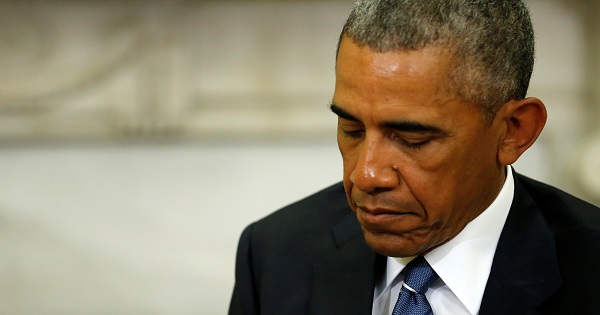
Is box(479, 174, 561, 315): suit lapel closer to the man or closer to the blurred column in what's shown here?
the man

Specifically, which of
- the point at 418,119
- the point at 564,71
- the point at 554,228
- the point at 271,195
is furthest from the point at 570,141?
the point at 418,119

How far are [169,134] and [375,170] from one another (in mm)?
1002

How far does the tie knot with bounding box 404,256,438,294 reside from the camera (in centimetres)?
118

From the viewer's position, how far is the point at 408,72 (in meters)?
1.01

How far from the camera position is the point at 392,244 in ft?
3.61

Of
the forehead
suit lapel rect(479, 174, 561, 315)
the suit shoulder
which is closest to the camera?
the forehead

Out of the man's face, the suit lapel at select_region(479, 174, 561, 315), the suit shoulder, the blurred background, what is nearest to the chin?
the man's face

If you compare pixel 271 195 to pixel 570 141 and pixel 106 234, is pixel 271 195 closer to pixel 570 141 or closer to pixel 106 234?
pixel 106 234

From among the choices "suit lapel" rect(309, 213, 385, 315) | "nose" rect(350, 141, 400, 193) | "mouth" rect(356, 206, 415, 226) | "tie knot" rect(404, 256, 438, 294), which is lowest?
"suit lapel" rect(309, 213, 385, 315)

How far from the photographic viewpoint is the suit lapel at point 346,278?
1.24 m

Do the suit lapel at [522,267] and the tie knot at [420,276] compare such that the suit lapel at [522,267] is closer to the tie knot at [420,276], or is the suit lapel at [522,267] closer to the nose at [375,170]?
the tie knot at [420,276]

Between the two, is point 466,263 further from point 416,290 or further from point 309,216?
point 309,216

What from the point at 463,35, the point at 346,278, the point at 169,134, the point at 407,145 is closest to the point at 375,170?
the point at 407,145

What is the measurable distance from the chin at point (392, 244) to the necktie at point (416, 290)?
8 cm
